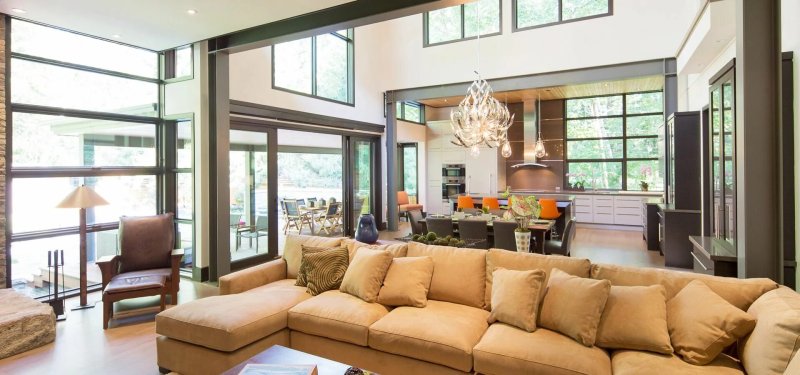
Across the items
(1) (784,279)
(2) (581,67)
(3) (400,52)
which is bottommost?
(1) (784,279)

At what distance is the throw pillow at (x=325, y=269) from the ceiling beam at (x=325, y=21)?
7.69ft

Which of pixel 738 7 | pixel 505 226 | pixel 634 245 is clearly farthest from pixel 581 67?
pixel 738 7

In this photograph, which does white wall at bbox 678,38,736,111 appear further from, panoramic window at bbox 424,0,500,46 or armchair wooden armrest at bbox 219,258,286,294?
armchair wooden armrest at bbox 219,258,286,294

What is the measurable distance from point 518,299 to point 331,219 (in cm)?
633

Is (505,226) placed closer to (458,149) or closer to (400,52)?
(400,52)

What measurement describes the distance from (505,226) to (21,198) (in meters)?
5.41

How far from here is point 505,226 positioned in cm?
493

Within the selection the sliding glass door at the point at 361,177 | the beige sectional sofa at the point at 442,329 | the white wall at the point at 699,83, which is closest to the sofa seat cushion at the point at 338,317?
the beige sectional sofa at the point at 442,329

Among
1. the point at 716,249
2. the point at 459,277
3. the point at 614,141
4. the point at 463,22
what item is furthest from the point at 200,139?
the point at 614,141

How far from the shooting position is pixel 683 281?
255 centimetres

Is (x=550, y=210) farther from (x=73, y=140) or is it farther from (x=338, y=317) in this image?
(x=73, y=140)

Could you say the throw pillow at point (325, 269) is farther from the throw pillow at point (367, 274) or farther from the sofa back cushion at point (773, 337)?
the sofa back cushion at point (773, 337)

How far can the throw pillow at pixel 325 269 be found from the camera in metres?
3.47

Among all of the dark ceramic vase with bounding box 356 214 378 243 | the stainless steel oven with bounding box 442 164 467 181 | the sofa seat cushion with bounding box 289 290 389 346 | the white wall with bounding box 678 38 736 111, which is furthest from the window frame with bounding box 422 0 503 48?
A: the sofa seat cushion with bounding box 289 290 389 346
